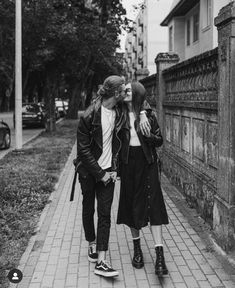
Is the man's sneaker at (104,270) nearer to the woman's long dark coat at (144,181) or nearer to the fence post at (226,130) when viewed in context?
the woman's long dark coat at (144,181)

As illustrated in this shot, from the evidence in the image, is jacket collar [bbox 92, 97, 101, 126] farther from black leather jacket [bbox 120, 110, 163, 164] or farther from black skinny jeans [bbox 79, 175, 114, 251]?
black skinny jeans [bbox 79, 175, 114, 251]

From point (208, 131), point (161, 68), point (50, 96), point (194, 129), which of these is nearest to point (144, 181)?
point (208, 131)

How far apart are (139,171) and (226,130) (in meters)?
1.12

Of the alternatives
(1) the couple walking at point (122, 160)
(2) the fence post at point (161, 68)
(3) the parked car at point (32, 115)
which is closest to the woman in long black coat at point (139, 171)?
(1) the couple walking at point (122, 160)

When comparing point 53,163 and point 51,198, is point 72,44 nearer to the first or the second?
point 53,163

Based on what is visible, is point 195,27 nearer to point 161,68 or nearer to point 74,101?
point 74,101

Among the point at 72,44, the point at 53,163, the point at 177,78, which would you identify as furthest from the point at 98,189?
the point at 72,44

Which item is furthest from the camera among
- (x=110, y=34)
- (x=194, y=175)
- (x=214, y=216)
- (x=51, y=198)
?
(x=110, y=34)

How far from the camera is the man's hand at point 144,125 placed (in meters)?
4.71

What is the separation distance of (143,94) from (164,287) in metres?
1.79

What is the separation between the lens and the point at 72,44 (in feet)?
69.9

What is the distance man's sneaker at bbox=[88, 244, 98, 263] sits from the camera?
511 cm

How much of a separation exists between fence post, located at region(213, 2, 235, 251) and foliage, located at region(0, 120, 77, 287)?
220 centimetres

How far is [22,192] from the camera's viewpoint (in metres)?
8.57
